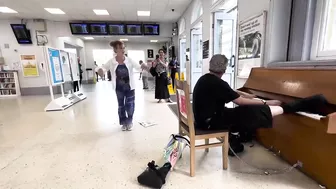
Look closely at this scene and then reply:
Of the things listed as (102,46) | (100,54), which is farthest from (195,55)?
(100,54)

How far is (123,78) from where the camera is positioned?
2.92 meters

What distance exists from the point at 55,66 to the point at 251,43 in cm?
470

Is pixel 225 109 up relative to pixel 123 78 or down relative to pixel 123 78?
down

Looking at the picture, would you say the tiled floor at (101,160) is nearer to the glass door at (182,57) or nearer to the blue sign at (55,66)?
the blue sign at (55,66)

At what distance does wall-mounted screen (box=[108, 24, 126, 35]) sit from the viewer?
7.83 meters

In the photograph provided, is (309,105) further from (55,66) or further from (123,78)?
(55,66)

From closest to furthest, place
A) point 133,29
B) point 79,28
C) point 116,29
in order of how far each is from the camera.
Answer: point 79,28 → point 116,29 → point 133,29

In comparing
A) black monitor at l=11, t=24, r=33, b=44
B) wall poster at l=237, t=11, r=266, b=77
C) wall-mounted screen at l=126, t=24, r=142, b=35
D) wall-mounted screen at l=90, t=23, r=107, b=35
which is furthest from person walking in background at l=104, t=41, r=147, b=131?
black monitor at l=11, t=24, r=33, b=44

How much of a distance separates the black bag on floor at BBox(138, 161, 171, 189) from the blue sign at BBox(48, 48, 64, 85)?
4.15 metres

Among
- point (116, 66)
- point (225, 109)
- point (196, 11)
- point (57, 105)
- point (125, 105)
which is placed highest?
point (196, 11)

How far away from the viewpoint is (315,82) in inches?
60.7

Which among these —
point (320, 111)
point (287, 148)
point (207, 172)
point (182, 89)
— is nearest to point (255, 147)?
point (287, 148)

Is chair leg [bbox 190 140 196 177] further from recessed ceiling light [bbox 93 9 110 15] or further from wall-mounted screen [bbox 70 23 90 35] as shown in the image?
wall-mounted screen [bbox 70 23 90 35]

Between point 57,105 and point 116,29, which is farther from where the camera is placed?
point 116,29
